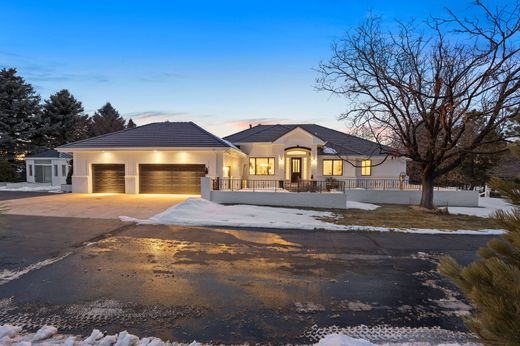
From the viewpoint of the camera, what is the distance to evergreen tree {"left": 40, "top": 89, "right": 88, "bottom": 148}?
129 ft

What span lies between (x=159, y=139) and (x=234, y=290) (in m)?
18.0

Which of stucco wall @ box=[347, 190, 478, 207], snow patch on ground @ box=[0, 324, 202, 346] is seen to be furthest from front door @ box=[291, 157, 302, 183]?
snow patch on ground @ box=[0, 324, 202, 346]

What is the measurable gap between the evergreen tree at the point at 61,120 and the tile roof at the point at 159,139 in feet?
74.7

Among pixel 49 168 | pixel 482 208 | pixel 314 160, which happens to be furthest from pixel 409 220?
pixel 49 168

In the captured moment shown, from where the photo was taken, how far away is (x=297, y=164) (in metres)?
24.1

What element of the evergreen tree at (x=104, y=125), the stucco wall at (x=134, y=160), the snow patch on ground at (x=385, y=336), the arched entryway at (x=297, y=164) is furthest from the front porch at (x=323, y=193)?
the evergreen tree at (x=104, y=125)

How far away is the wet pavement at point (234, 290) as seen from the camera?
13.0ft

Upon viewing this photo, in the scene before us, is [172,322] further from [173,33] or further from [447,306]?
[173,33]

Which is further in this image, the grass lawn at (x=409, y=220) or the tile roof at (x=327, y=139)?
the tile roof at (x=327, y=139)

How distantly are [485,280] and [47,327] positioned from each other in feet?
15.5

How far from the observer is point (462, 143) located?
17984 millimetres

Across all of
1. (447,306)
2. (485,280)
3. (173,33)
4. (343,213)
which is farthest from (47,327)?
(173,33)

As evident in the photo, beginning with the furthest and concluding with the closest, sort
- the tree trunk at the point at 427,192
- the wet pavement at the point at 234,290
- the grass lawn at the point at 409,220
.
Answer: the tree trunk at the point at 427,192
the grass lawn at the point at 409,220
the wet pavement at the point at 234,290

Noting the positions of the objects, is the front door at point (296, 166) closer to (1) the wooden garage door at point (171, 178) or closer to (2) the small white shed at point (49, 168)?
(1) the wooden garage door at point (171, 178)
